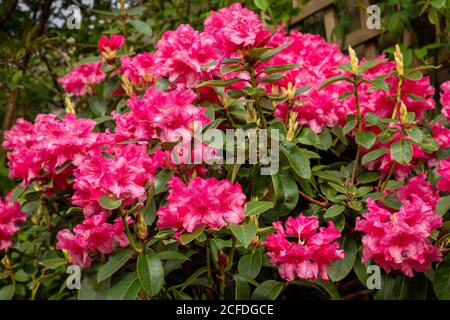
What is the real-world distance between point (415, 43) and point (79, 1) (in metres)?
1.67

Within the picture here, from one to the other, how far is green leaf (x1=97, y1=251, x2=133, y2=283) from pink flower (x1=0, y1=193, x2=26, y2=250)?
62 centimetres

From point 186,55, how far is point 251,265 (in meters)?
0.58

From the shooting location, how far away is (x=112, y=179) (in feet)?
4.06

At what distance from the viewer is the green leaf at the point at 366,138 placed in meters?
1.48

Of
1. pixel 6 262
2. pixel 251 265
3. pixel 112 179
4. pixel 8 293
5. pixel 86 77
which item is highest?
pixel 86 77

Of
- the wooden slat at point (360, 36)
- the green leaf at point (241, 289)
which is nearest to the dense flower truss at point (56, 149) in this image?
the green leaf at point (241, 289)

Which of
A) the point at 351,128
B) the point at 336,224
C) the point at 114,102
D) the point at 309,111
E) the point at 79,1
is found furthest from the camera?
the point at 79,1

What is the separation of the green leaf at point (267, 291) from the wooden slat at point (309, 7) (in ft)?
4.87

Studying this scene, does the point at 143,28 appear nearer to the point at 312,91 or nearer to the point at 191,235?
the point at 312,91

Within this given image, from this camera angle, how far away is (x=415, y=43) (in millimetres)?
2180

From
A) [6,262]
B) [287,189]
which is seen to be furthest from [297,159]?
[6,262]
